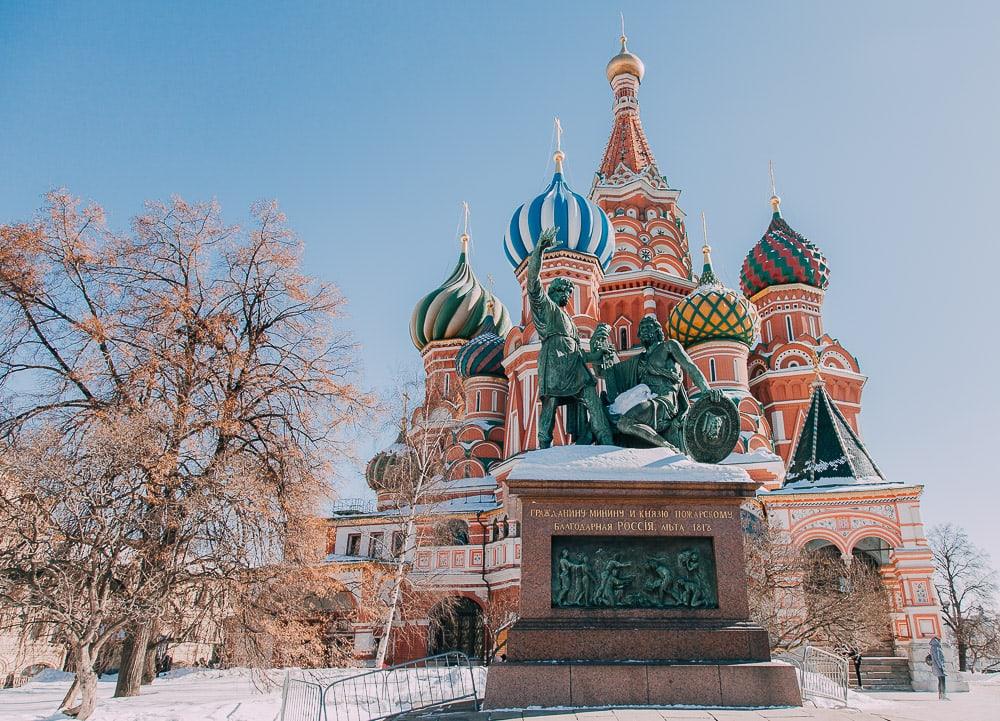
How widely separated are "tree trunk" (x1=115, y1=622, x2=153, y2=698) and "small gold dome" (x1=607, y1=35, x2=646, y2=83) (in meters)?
36.7

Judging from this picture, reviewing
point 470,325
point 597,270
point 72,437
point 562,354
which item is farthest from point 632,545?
point 470,325

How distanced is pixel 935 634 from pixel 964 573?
17488 mm

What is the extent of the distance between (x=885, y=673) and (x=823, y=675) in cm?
1002

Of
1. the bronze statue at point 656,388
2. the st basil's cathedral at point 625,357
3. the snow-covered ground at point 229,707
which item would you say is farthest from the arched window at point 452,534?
the bronze statue at point 656,388

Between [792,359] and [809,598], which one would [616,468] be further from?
[792,359]

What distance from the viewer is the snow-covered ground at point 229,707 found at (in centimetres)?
605

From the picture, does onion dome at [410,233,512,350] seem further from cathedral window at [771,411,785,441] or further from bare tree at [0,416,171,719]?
bare tree at [0,416,171,719]

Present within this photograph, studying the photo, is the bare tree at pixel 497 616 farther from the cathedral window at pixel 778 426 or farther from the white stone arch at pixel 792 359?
the white stone arch at pixel 792 359

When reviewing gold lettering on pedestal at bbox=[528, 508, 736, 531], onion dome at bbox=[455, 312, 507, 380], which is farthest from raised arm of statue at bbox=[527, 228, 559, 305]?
onion dome at bbox=[455, 312, 507, 380]

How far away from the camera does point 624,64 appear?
134 ft

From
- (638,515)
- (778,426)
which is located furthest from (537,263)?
(778,426)

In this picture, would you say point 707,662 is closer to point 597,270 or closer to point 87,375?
point 87,375

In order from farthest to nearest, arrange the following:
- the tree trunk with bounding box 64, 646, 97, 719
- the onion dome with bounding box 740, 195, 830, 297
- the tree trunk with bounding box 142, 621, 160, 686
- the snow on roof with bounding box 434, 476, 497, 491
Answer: the onion dome with bounding box 740, 195, 830, 297 → the snow on roof with bounding box 434, 476, 497, 491 → the tree trunk with bounding box 142, 621, 160, 686 → the tree trunk with bounding box 64, 646, 97, 719

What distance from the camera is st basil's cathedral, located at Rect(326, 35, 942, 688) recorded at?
21.6 m
